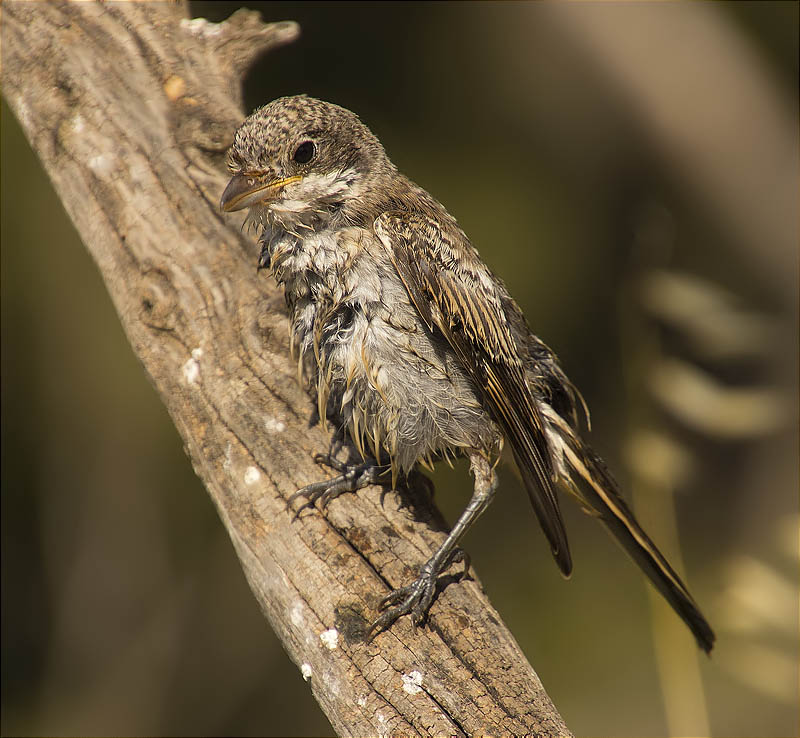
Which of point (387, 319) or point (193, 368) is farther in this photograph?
point (193, 368)

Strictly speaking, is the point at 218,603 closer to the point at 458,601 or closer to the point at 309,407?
the point at 309,407

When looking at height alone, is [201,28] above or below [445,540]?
above

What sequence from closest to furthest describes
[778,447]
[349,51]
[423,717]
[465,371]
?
[423,717]
[465,371]
[778,447]
[349,51]

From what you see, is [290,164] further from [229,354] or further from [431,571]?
[431,571]

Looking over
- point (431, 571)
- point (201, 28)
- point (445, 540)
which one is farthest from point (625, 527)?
point (201, 28)

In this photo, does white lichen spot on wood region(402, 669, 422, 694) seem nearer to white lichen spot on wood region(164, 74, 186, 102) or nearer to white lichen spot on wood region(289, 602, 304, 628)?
white lichen spot on wood region(289, 602, 304, 628)

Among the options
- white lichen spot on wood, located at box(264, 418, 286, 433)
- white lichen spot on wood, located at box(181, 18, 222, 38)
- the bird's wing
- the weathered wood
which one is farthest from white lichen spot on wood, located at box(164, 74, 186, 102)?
white lichen spot on wood, located at box(264, 418, 286, 433)

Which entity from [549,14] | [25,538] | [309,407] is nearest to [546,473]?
[309,407]
